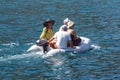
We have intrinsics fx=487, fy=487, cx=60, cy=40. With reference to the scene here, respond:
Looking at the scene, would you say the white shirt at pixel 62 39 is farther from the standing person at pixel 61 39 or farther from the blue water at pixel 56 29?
the blue water at pixel 56 29

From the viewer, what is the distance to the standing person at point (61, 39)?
83.3 ft

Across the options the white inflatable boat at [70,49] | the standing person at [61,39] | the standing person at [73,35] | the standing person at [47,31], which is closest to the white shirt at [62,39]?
the standing person at [61,39]

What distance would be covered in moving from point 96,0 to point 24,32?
21.7 m

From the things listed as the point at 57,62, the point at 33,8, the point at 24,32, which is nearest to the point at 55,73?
the point at 57,62

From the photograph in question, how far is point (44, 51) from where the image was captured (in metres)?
25.2

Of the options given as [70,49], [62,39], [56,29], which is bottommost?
[70,49]

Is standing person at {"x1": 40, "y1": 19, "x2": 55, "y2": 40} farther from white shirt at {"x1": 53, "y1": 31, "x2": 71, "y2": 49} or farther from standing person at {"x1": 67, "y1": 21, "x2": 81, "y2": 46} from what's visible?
standing person at {"x1": 67, "y1": 21, "x2": 81, "y2": 46}

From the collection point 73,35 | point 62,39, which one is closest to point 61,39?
point 62,39

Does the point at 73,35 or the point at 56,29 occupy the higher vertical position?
the point at 73,35

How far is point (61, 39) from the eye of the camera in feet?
83.1

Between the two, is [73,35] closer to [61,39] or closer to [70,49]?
[70,49]

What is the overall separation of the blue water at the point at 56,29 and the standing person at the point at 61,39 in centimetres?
63

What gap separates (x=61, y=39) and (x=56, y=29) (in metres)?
9.11

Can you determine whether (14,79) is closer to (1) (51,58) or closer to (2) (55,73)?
(2) (55,73)
